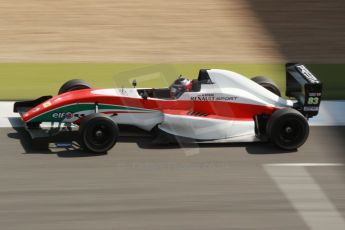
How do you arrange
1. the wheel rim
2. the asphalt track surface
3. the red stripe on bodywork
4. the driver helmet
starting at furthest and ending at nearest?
the driver helmet, the red stripe on bodywork, the wheel rim, the asphalt track surface

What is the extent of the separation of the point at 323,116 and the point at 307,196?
316cm

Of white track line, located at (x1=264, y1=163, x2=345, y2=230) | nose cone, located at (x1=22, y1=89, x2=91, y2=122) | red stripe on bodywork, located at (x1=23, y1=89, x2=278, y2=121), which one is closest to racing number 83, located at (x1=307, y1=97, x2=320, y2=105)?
red stripe on bodywork, located at (x1=23, y1=89, x2=278, y2=121)

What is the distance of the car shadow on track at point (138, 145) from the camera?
909cm

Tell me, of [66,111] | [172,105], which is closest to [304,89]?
[172,105]

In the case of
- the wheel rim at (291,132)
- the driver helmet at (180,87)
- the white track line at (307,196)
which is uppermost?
the driver helmet at (180,87)

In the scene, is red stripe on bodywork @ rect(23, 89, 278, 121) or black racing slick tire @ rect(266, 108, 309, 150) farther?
red stripe on bodywork @ rect(23, 89, 278, 121)

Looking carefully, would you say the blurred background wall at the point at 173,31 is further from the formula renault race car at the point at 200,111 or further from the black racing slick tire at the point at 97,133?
the black racing slick tire at the point at 97,133

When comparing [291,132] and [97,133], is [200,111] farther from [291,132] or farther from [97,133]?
[97,133]

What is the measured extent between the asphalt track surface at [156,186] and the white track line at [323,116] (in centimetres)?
38

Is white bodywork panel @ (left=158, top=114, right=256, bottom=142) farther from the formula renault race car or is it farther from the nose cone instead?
the nose cone

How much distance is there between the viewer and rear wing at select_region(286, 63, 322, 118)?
9680mm

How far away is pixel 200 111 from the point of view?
31.2ft

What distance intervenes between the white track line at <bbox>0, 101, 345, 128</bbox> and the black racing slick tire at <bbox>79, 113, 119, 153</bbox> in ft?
5.36

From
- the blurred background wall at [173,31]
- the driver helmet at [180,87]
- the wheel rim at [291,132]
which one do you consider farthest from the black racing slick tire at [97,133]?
the blurred background wall at [173,31]
